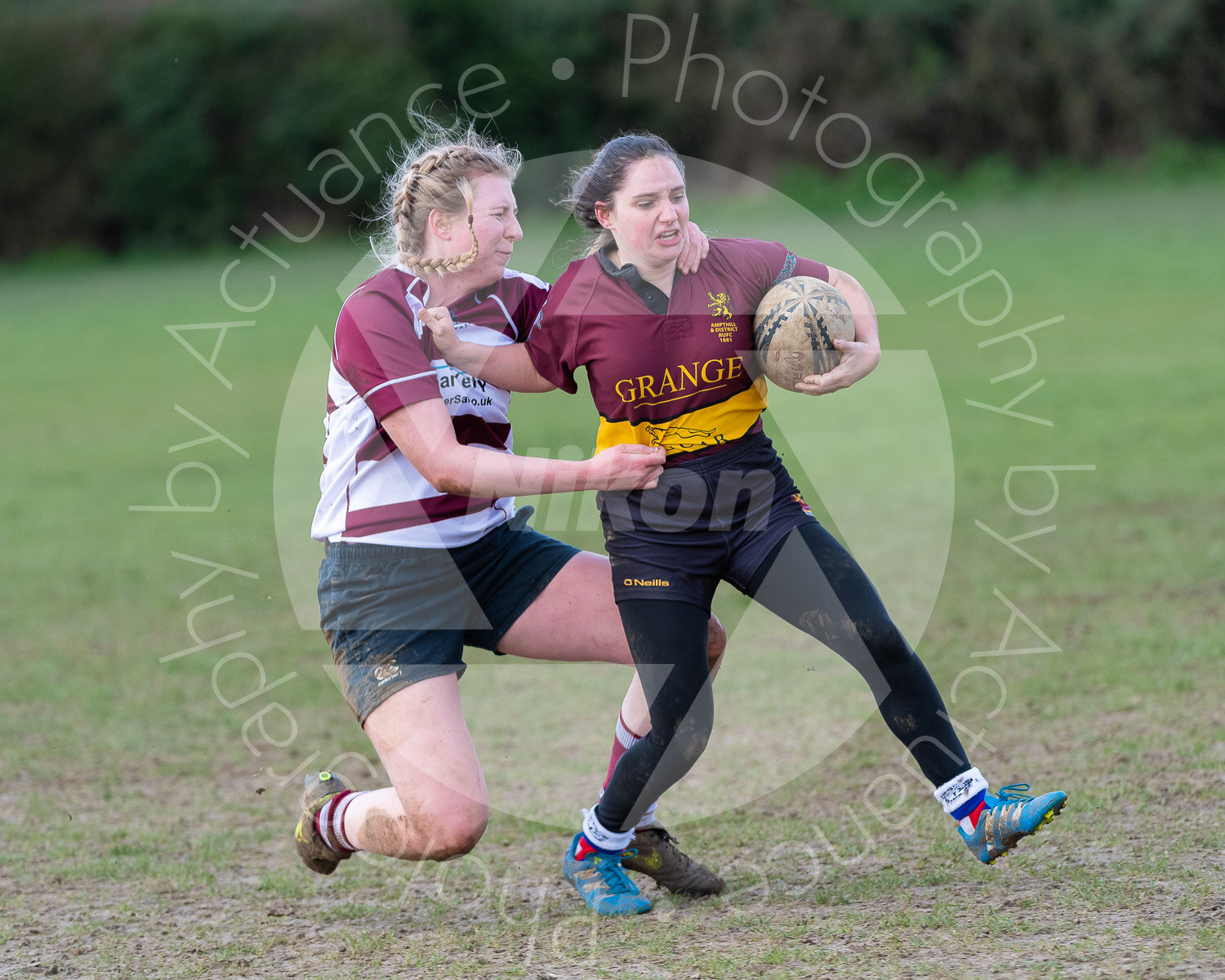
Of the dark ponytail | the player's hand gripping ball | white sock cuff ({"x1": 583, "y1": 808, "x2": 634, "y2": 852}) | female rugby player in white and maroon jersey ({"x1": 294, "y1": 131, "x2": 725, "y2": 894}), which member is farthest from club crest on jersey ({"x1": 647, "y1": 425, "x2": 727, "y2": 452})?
white sock cuff ({"x1": 583, "y1": 808, "x2": 634, "y2": 852})

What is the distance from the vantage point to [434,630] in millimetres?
4227

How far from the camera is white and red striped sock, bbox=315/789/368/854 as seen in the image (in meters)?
4.25

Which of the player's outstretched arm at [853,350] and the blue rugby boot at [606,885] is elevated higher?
the player's outstretched arm at [853,350]

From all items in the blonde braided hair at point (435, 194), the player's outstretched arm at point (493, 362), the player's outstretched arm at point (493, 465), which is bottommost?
the player's outstretched arm at point (493, 465)

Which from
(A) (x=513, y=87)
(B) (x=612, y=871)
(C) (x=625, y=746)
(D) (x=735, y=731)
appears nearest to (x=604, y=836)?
(B) (x=612, y=871)

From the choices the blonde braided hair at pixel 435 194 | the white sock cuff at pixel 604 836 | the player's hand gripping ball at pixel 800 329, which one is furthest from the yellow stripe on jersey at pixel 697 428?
the white sock cuff at pixel 604 836

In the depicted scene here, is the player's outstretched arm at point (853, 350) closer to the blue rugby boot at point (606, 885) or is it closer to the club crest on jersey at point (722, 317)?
the club crest on jersey at point (722, 317)

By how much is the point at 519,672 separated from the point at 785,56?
3350 cm

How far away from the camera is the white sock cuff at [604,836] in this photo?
13.6 feet

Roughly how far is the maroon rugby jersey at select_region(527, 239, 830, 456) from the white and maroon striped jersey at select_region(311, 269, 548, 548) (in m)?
0.25

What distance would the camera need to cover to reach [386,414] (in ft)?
13.2

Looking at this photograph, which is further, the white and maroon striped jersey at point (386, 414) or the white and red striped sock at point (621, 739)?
the white and red striped sock at point (621, 739)

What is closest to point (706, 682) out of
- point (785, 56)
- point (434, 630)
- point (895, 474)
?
point (434, 630)

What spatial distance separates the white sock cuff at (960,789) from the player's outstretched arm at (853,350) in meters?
1.11
